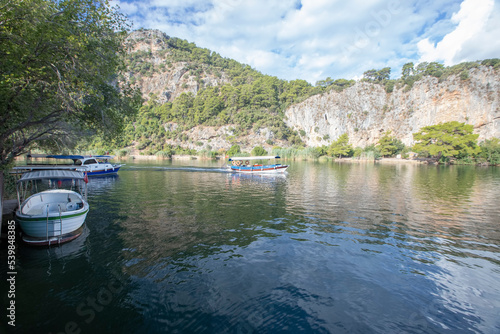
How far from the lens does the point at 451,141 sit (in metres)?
77.1

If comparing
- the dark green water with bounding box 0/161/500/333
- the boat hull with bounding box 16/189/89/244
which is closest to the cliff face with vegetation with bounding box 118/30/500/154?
the boat hull with bounding box 16/189/89/244

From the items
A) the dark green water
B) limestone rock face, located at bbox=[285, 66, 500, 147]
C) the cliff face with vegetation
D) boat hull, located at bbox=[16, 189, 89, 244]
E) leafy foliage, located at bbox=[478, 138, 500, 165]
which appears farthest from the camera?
the cliff face with vegetation

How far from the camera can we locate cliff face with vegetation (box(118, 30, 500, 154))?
332 ft

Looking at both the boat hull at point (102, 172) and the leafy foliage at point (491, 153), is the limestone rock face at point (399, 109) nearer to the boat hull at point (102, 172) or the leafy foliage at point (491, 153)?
the leafy foliage at point (491, 153)

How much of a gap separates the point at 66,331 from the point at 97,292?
1.61 m

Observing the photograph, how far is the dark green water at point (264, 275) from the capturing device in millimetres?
6461

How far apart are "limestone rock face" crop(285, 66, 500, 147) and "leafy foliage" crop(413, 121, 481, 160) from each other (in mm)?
24374

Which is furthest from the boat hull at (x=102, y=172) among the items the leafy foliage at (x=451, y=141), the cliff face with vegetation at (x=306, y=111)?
the leafy foliage at (x=451, y=141)

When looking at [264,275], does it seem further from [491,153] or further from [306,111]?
[306,111]

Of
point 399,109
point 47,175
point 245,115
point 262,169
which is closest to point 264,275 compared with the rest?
point 47,175

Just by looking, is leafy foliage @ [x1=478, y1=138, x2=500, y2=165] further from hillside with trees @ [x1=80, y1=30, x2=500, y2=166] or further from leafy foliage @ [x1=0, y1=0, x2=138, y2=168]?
leafy foliage @ [x1=0, y1=0, x2=138, y2=168]

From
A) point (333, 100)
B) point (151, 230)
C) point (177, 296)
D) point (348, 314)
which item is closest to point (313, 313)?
point (348, 314)

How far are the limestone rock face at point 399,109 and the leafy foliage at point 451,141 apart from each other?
24.4 metres

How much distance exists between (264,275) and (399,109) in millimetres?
148983
